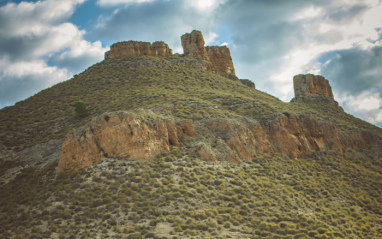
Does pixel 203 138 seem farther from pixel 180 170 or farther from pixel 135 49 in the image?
pixel 135 49

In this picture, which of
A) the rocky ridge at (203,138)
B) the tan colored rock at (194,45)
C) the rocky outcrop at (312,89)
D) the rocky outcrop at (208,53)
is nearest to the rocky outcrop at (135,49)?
the tan colored rock at (194,45)

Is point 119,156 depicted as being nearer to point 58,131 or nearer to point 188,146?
point 188,146

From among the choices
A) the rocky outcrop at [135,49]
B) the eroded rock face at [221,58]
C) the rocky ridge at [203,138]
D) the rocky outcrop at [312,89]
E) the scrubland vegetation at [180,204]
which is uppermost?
the rocky outcrop at [135,49]

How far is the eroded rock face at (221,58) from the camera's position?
3162 inches

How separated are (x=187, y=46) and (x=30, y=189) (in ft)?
177

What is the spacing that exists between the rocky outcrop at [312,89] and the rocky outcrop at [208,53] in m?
16.4

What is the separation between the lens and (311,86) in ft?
256

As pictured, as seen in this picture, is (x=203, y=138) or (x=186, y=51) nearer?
(x=203, y=138)

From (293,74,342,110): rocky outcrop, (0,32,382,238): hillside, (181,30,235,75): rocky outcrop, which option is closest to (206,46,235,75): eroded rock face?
(181,30,235,75): rocky outcrop

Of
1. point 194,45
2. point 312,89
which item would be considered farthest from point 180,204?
point 312,89

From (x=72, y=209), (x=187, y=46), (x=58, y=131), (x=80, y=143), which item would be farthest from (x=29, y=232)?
(x=187, y=46)

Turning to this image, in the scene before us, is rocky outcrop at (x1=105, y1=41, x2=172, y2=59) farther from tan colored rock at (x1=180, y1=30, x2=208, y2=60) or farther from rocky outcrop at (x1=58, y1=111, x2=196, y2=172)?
rocky outcrop at (x1=58, y1=111, x2=196, y2=172)

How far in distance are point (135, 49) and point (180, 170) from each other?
4524 cm

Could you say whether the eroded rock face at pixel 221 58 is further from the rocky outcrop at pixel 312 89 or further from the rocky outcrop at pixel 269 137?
the rocky outcrop at pixel 269 137
